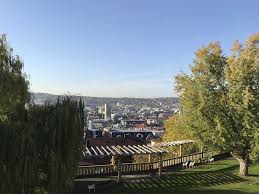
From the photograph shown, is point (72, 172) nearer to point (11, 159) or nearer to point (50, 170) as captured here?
point (50, 170)

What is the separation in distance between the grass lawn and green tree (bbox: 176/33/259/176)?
1.90m

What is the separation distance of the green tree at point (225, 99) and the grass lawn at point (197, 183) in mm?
1897

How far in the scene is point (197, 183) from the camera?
2944 centimetres

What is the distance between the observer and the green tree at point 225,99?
2922cm

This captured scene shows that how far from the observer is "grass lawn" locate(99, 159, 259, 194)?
2719 cm

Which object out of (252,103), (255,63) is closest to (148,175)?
(252,103)

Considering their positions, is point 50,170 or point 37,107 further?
point 37,107

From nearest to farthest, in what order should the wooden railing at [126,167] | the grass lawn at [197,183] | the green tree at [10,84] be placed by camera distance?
the green tree at [10,84] < the grass lawn at [197,183] < the wooden railing at [126,167]

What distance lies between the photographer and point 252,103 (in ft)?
95.3

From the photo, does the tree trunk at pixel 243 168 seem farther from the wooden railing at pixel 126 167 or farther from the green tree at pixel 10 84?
the green tree at pixel 10 84

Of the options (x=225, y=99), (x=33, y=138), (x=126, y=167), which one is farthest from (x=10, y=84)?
(x=225, y=99)

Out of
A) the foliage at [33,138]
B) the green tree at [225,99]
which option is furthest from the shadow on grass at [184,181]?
the foliage at [33,138]

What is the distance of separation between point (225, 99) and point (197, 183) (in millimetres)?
6493

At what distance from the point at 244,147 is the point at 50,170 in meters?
17.3
